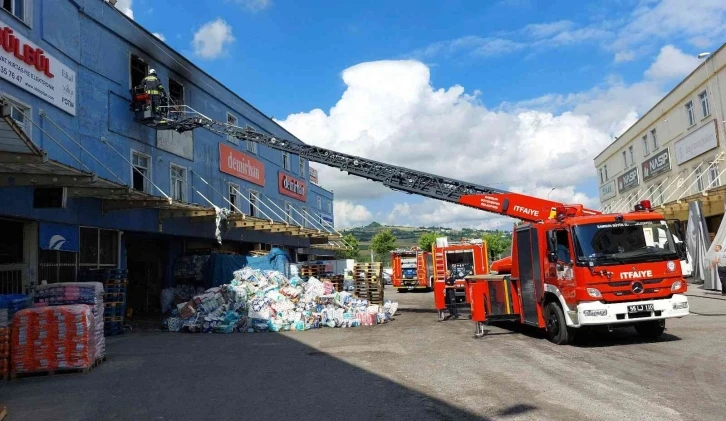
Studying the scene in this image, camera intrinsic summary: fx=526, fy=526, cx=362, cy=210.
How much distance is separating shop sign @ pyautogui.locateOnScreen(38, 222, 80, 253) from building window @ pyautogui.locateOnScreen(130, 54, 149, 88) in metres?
6.11

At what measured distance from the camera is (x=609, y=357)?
9008 millimetres

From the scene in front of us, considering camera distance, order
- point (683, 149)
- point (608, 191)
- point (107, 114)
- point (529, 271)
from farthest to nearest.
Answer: point (608, 191)
point (683, 149)
point (107, 114)
point (529, 271)

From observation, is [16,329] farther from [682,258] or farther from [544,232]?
[682,258]

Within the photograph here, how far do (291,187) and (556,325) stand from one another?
24227mm

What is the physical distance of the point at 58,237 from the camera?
14359mm

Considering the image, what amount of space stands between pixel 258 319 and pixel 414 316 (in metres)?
5.54

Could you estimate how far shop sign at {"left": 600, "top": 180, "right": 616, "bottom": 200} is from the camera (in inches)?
1754

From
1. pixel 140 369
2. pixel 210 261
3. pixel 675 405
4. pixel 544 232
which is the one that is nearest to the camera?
pixel 675 405

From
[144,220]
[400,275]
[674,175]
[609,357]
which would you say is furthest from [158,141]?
[674,175]

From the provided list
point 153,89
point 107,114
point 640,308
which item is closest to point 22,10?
point 107,114

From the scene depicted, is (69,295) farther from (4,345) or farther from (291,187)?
(291,187)

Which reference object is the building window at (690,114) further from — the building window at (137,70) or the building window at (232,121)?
the building window at (137,70)

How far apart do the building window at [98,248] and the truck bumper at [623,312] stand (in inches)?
539

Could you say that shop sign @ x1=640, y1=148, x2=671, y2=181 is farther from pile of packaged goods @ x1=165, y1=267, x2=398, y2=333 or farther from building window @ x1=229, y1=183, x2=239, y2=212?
building window @ x1=229, y1=183, x2=239, y2=212
